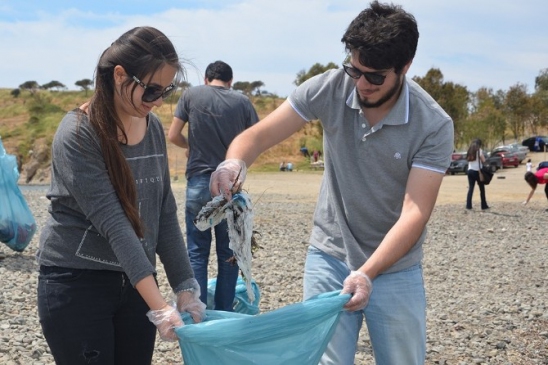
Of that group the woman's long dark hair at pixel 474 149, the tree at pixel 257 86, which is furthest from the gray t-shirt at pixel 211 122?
the tree at pixel 257 86

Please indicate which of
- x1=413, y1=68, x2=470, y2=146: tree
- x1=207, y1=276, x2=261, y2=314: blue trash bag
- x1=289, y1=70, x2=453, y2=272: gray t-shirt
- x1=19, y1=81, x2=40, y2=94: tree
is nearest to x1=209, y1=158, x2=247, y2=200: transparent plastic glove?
x1=289, y1=70, x2=453, y2=272: gray t-shirt

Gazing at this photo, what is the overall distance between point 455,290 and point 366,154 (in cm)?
587

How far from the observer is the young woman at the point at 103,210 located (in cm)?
247

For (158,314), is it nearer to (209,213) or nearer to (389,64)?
(209,213)

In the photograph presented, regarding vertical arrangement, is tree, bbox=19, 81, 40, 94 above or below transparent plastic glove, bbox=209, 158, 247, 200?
above

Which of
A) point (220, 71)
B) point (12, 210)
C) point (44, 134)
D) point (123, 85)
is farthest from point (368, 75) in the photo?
point (44, 134)

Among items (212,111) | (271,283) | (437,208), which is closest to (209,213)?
(212,111)

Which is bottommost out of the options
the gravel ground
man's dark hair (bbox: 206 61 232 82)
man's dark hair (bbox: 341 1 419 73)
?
the gravel ground

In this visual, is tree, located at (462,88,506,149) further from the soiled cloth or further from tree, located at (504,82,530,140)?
the soiled cloth

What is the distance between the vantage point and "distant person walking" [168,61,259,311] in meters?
5.47

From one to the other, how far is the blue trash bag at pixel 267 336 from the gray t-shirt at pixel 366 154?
0.36 m

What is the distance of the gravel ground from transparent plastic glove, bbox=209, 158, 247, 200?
9.43 ft

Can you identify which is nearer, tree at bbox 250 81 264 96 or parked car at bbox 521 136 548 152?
parked car at bbox 521 136 548 152

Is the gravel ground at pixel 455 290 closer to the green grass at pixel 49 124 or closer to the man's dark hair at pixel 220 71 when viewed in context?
the man's dark hair at pixel 220 71
